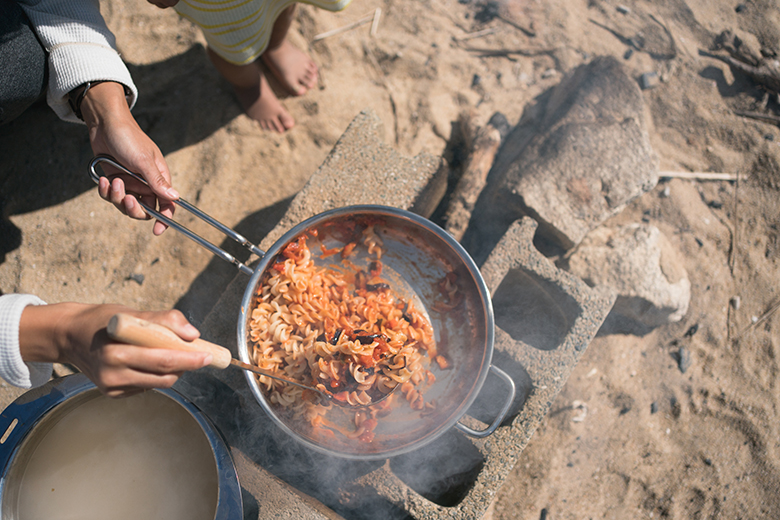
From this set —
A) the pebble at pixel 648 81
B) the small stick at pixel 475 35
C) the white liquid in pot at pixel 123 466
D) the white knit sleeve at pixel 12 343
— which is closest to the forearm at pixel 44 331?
the white knit sleeve at pixel 12 343

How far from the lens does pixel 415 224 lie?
8.61 feet

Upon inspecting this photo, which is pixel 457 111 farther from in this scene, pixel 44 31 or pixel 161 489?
pixel 161 489

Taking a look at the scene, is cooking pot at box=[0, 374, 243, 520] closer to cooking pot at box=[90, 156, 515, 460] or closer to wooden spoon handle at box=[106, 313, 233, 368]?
cooking pot at box=[90, 156, 515, 460]

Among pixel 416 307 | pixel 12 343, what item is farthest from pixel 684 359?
pixel 12 343

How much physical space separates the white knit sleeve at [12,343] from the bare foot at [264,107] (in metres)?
2.43

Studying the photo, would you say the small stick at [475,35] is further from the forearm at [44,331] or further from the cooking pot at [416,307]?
the forearm at [44,331]

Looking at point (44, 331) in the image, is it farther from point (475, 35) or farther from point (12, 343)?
point (475, 35)

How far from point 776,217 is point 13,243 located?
21.6 ft

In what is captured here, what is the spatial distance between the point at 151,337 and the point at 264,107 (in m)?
2.77

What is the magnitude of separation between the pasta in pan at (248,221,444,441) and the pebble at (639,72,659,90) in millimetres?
3240

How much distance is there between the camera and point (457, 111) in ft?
13.1

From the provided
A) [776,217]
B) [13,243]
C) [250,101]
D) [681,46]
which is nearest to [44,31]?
[250,101]

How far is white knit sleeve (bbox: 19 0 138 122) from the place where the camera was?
7.75 ft

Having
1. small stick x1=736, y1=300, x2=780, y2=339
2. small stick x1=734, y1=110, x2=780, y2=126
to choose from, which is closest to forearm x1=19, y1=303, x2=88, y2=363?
small stick x1=736, y1=300, x2=780, y2=339
